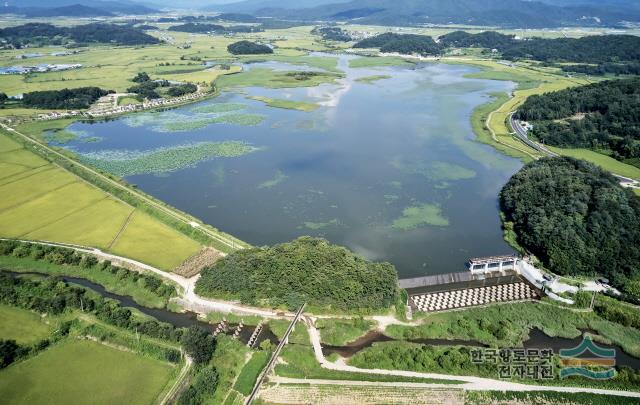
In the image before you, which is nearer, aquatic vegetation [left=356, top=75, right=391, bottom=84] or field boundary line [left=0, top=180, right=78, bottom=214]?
field boundary line [left=0, top=180, right=78, bottom=214]

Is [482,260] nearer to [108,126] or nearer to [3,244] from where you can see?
[3,244]

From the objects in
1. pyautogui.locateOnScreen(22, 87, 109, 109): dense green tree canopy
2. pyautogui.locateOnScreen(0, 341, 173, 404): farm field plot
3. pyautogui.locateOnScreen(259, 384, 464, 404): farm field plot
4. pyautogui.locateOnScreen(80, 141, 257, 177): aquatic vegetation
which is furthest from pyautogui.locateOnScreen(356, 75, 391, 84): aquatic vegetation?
pyautogui.locateOnScreen(0, 341, 173, 404): farm field plot

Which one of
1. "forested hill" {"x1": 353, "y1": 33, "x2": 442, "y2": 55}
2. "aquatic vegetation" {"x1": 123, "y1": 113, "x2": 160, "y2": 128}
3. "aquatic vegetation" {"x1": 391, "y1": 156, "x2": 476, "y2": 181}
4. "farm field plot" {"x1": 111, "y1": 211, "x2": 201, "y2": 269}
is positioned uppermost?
"forested hill" {"x1": 353, "y1": 33, "x2": 442, "y2": 55}

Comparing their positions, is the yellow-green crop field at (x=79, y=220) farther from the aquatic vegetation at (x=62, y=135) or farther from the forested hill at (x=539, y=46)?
the forested hill at (x=539, y=46)

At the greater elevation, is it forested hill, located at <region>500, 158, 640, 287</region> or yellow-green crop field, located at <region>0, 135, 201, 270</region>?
forested hill, located at <region>500, 158, 640, 287</region>

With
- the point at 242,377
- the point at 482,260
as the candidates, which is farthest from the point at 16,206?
the point at 482,260

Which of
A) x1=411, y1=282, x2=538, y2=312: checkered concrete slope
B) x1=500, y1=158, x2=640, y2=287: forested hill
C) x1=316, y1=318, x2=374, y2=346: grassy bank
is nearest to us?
x1=316, y1=318, x2=374, y2=346: grassy bank

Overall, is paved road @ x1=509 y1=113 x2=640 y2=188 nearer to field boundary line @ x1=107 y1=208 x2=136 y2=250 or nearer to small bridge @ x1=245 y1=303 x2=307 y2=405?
small bridge @ x1=245 y1=303 x2=307 y2=405
